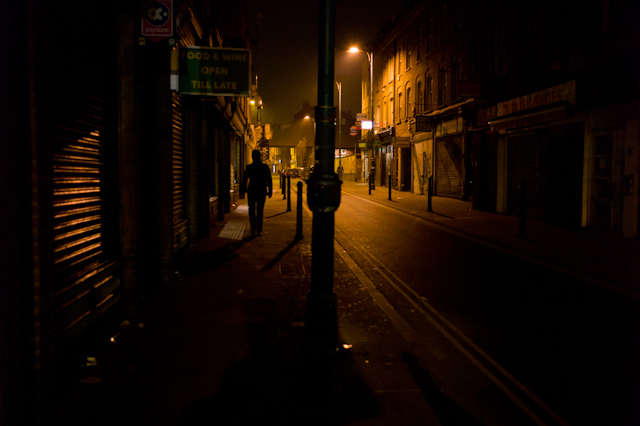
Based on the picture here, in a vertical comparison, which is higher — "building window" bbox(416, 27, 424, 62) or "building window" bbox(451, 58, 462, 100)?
"building window" bbox(416, 27, 424, 62)

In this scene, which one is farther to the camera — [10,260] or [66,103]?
[66,103]

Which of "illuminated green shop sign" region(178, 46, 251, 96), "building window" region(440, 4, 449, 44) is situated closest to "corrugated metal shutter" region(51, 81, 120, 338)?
"illuminated green shop sign" region(178, 46, 251, 96)

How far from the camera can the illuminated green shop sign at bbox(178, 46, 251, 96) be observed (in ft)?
21.3

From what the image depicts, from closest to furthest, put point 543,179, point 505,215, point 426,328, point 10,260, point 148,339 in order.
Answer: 1. point 10,260
2. point 148,339
3. point 426,328
4. point 543,179
5. point 505,215

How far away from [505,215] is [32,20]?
16.8 m

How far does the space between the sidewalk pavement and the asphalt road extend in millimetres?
333

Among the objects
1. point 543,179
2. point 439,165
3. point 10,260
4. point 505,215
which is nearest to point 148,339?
point 10,260

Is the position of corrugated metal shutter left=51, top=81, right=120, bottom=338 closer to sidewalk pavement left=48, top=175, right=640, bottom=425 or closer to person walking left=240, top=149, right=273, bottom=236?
sidewalk pavement left=48, top=175, right=640, bottom=425

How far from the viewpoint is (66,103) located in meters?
4.11

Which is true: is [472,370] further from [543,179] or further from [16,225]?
[543,179]

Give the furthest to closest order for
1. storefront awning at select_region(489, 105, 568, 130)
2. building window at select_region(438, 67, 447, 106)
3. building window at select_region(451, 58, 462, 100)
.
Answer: building window at select_region(438, 67, 447, 106), building window at select_region(451, 58, 462, 100), storefront awning at select_region(489, 105, 568, 130)

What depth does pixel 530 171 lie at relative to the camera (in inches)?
641

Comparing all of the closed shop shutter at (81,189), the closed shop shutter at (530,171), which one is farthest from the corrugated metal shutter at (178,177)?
the closed shop shutter at (530,171)

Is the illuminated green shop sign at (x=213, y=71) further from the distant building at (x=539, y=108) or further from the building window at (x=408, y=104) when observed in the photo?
the building window at (x=408, y=104)
